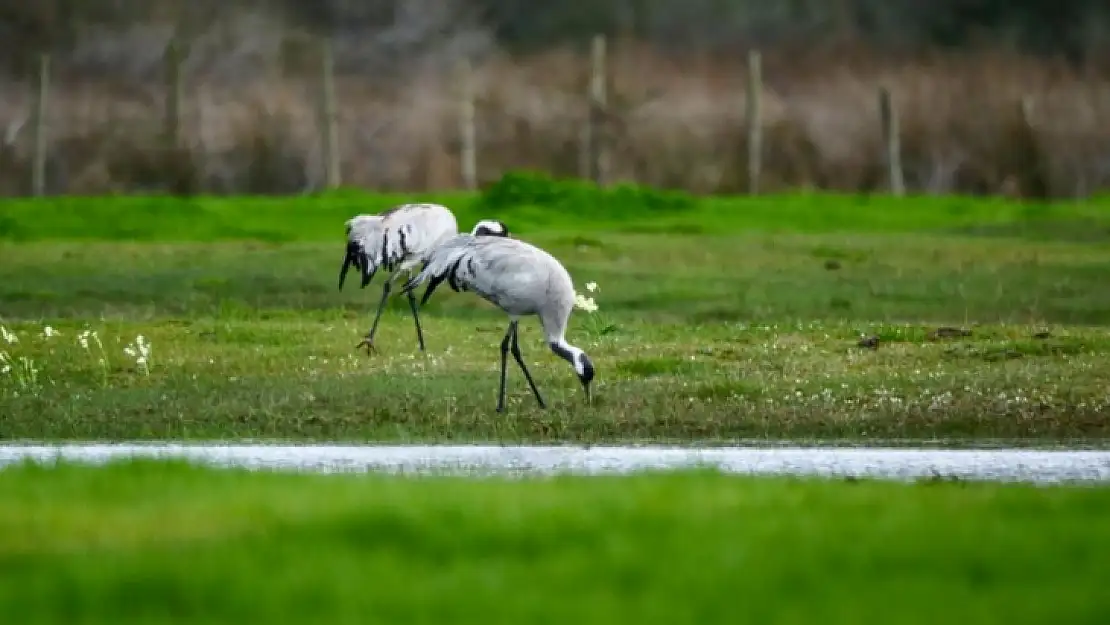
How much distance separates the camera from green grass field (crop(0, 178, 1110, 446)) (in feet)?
43.0

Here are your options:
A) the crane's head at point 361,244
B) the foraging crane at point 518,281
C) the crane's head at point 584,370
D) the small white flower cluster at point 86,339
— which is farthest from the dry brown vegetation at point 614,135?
the crane's head at point 584,370

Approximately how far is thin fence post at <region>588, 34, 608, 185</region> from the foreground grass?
26000 mm

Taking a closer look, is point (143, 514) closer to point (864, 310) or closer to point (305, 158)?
point (864, 310)

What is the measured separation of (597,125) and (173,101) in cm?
670

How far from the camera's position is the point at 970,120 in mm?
37938

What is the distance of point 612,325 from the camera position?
18078 millimetres

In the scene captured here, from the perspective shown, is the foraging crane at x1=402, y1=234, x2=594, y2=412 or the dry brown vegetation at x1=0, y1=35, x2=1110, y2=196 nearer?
the foraging crane at x1=402, y1=234, x2=594, y2=412

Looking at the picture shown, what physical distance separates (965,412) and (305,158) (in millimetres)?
24635

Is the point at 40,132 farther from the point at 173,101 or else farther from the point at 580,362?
the point at 580,362

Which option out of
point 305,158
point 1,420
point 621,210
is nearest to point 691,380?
point 1,420

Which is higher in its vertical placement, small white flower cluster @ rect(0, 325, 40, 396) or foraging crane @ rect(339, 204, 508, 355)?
foraging crane @ rect(339, 204, 508, 355)

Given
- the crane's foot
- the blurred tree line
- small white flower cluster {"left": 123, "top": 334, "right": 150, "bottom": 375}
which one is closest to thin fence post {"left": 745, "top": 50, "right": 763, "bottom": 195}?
the blurred tree line

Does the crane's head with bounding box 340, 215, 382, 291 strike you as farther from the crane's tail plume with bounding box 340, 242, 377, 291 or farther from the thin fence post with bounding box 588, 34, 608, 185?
the thin fence post with bounding box 588, 34, 608, 185

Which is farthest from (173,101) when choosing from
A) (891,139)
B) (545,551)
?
(545,551)
